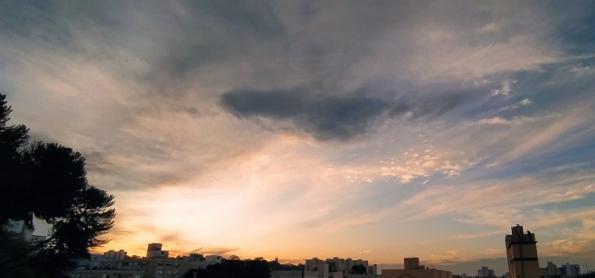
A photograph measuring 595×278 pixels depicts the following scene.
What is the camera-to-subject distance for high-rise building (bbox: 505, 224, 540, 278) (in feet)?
51.8

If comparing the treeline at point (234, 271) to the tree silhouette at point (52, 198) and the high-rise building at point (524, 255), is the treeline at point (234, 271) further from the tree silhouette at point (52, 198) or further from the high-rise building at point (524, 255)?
the high-rise building at point (524, 255)

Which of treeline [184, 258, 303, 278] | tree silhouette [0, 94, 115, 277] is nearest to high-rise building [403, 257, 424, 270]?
treeline [184, 258, 303, 278]

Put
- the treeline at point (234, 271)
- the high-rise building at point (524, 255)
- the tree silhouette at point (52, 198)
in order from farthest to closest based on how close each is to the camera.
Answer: the treeline at point (234, 271)
the tree silhouette at point (52, 198)
the high-rise building at point (524, 255)

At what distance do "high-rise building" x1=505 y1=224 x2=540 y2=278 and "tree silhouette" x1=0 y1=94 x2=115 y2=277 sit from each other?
3054 centimetres

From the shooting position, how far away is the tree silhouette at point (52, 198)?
31.9 meters

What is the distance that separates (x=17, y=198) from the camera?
105 ft

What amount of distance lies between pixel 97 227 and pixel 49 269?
178 inches

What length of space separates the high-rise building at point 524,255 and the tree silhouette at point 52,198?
100ft

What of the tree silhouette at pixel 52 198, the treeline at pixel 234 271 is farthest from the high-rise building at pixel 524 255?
the treeline at pixel 234 271

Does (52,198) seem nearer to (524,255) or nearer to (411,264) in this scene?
(524,255)

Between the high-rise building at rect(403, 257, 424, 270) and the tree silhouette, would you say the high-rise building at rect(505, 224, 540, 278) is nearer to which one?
the tree silhouette

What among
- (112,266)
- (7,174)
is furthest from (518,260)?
(112,266)

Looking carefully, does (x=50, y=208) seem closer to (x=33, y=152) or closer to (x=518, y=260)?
(x=33, y=152)

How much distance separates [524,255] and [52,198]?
31.4 m
